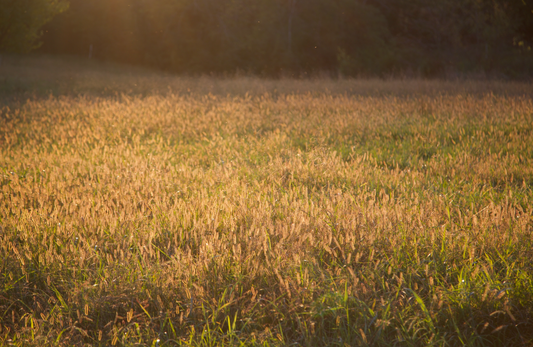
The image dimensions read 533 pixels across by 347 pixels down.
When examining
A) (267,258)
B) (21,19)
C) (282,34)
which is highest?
(282,34)

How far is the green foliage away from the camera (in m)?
21.1

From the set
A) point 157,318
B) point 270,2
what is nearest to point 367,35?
point 270,2

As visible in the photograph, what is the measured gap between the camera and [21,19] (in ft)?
71.5

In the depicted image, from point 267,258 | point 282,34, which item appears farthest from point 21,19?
point 267,258

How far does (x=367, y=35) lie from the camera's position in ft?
110

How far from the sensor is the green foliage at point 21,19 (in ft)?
69.1

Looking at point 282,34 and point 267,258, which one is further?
point 282,34

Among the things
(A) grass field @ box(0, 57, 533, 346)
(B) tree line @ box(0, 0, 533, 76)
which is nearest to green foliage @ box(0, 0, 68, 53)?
(B) tree line @ box(0, 0, 533, 76)

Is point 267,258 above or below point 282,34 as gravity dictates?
below

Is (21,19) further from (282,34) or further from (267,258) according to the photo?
(267,258)

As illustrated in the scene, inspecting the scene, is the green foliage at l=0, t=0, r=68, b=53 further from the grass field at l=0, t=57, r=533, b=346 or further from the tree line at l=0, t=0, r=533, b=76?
the grass field at l=0, t=57, r=533, b=346

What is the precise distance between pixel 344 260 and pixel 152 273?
1.16 metres

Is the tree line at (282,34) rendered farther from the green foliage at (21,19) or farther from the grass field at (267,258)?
the grass field at (267,258)

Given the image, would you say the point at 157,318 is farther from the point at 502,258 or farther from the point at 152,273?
the point at 502,258
